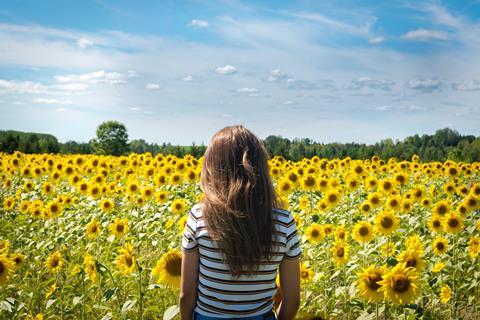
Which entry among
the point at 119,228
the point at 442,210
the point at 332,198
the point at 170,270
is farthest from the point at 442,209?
the point at 170,270

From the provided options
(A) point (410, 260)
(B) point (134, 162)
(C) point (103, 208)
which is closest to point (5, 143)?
(B) point (134, 162)

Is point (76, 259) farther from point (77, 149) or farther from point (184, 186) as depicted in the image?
point (77, 149)

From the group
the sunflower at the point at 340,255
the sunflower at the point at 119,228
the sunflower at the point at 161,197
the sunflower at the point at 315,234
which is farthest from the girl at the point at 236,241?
the sunflower at the point at 161,197

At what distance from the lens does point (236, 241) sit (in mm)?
2793

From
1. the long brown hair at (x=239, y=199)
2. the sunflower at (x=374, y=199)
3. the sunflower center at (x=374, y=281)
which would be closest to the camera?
the long brown hair at (x=239, y=199)

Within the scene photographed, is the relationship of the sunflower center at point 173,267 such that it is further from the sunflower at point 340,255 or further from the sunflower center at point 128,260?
the sunflower at point 340,255

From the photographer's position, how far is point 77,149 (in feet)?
220

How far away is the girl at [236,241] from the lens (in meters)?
2.81

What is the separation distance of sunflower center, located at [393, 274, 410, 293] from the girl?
2.48ft

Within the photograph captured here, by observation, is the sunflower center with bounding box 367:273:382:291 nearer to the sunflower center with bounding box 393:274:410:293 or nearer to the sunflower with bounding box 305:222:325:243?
the sunflower center with bounding box 393:274:410:293

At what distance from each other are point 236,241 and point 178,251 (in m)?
1.24

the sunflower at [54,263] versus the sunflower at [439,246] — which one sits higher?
the sunflower at [439,246]

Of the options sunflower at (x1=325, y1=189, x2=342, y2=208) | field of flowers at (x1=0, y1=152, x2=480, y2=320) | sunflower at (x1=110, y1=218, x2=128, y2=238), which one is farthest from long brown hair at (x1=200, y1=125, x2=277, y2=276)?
sunflower at (x1=325, y1=189, x2=342, y2=208)

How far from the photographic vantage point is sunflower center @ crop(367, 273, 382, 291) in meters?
3.37
